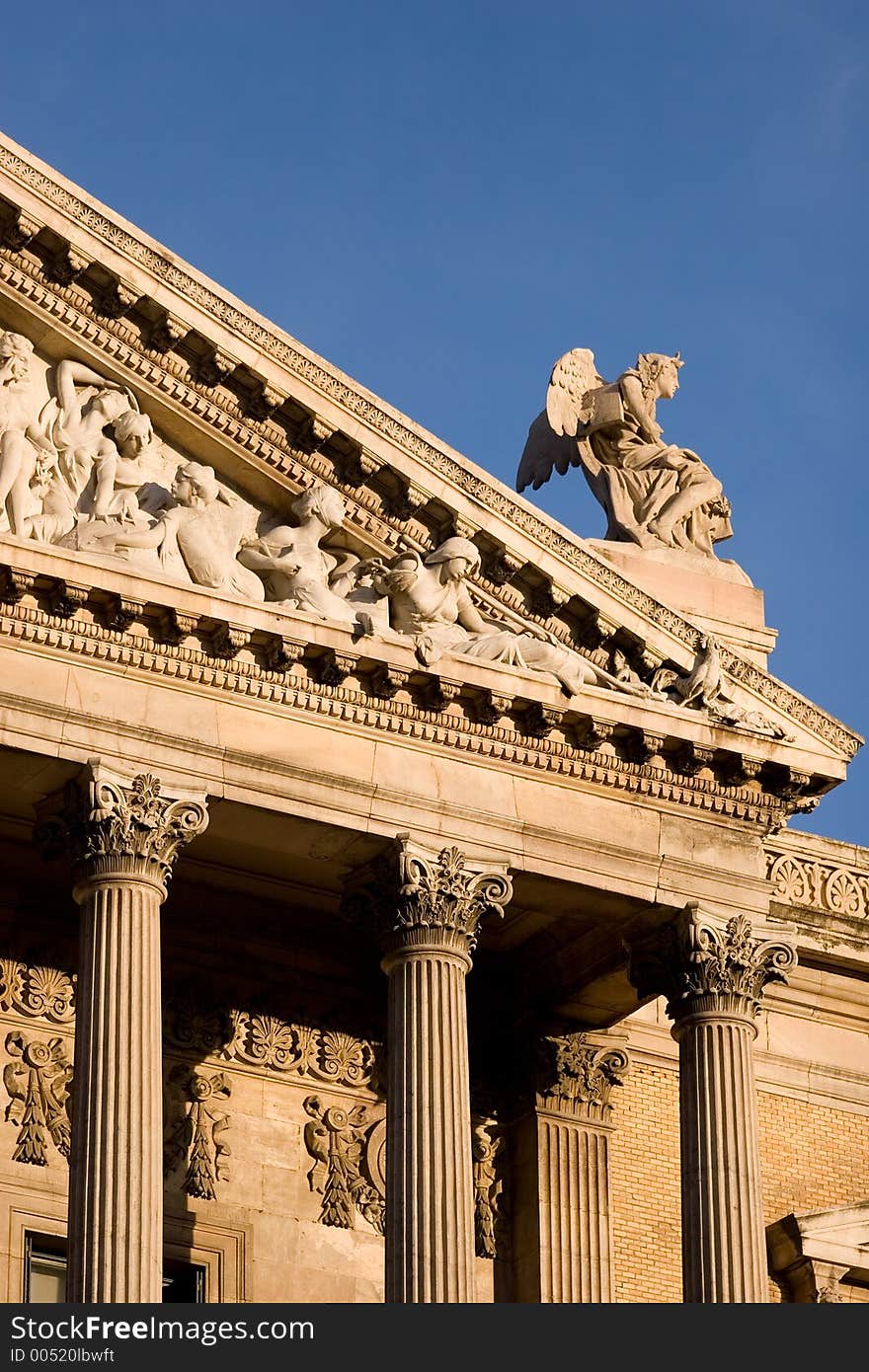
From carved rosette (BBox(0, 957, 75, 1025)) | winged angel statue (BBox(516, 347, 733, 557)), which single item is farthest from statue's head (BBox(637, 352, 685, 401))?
carved rosette (BBox(0, 957, 75, 1025))

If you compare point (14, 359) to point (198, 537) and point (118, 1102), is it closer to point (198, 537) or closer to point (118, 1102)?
point (198, 537)

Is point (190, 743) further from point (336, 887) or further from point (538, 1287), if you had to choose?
point (538, 1287)

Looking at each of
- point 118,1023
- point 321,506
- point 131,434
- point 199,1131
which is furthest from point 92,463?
point 199,1131

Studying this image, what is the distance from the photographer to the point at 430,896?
3731 cm

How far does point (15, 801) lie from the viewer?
37.5m

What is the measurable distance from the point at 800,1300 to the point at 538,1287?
3.17m

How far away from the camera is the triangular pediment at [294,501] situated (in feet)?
124

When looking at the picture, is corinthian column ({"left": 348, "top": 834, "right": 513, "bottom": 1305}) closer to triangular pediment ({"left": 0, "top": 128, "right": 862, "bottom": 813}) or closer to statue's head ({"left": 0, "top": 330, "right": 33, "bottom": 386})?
triangular pediment ({"left": 0, "top": 128, "right": 862, "bottom": 813})

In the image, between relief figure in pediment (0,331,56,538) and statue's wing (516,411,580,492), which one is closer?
relief figure in pediment (0,331,56,538)

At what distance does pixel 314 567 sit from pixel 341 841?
2526 mm

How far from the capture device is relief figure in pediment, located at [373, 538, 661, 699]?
38281mm

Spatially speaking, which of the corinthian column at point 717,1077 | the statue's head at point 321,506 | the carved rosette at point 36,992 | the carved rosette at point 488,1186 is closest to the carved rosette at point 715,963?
the corinthian column at point 717,1077

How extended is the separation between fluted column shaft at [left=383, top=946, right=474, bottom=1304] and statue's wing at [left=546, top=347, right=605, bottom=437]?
755cm

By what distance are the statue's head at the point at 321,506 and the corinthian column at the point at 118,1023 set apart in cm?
339
